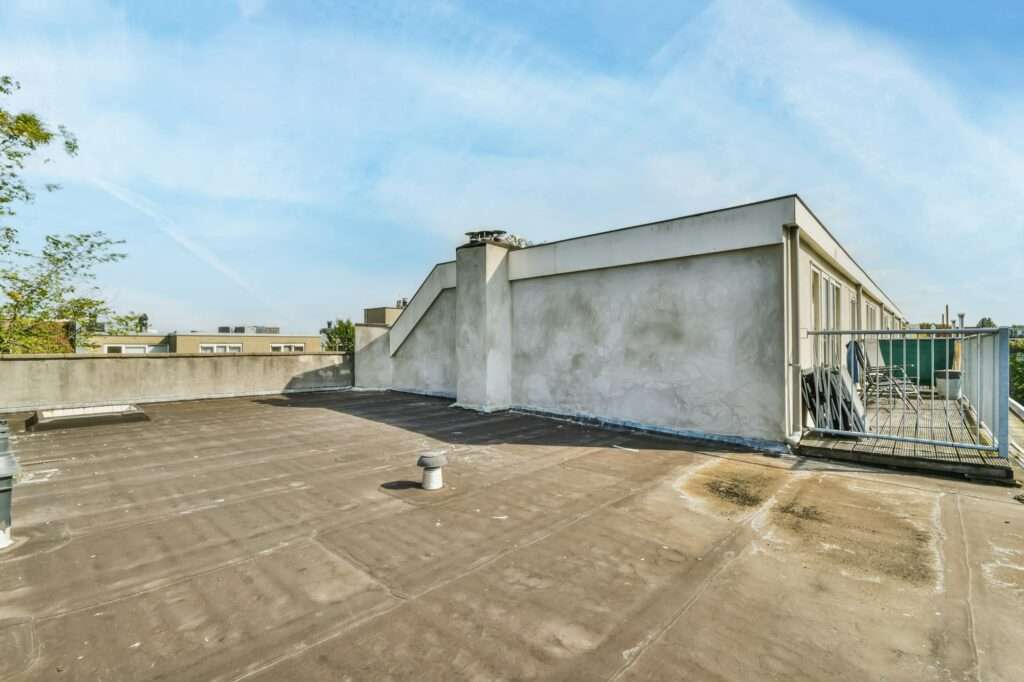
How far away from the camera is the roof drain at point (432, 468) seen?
4797 millimetres

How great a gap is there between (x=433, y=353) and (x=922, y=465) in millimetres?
11282

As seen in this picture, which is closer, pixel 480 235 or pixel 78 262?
pixel 480 235

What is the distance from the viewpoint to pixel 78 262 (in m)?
16.5

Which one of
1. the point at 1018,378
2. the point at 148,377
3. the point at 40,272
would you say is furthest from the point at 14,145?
the point at 1018,378

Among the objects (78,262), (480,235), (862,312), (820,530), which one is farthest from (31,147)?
(862,312)

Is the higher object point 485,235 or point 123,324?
point 485,235

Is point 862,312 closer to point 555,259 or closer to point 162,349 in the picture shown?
point 555,259

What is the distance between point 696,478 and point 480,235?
25.4 ft

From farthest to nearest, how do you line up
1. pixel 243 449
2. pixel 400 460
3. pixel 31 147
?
pixel 31 147 < pixel 243 449 < pixel 400 460

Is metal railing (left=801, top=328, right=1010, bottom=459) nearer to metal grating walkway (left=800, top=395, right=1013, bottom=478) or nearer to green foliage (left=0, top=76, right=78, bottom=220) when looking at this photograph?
metal grating walkway (left=800, top=395, right=1013, bottom=478)

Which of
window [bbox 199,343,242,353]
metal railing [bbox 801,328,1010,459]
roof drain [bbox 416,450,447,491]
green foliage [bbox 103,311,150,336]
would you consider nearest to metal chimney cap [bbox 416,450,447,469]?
roof drain [bbox 416,450,447,491]

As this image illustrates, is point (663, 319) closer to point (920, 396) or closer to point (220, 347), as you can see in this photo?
point (920, 396)

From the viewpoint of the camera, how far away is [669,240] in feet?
25.4

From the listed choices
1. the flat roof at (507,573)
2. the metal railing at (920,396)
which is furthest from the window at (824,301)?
the flat roof at (507,573)
